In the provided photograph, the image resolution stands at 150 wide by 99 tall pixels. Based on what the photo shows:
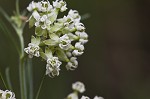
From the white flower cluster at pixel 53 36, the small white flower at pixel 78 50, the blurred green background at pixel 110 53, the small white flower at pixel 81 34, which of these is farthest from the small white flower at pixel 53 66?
the blurred green background at pixel 110 53

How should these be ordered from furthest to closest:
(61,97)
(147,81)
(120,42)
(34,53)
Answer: (120,42) → (147,81) → (61,97) → (34,53)

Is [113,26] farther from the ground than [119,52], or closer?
farther from the ground

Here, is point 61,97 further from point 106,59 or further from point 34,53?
point 34,53

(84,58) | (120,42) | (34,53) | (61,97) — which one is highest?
(120,42)

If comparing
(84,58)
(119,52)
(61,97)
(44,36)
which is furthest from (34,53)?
(119,52)

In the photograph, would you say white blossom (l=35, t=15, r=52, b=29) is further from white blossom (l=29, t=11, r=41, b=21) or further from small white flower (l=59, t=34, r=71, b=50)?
small white flower (l=59, t=34, r=71, b=50)

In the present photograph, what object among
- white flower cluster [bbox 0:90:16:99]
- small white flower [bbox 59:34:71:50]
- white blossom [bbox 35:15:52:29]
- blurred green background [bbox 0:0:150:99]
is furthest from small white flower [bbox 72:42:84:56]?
blurred green background [bbox 0:0:150:99]

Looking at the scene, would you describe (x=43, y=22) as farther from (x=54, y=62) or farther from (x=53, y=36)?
(x=54, y=62)
